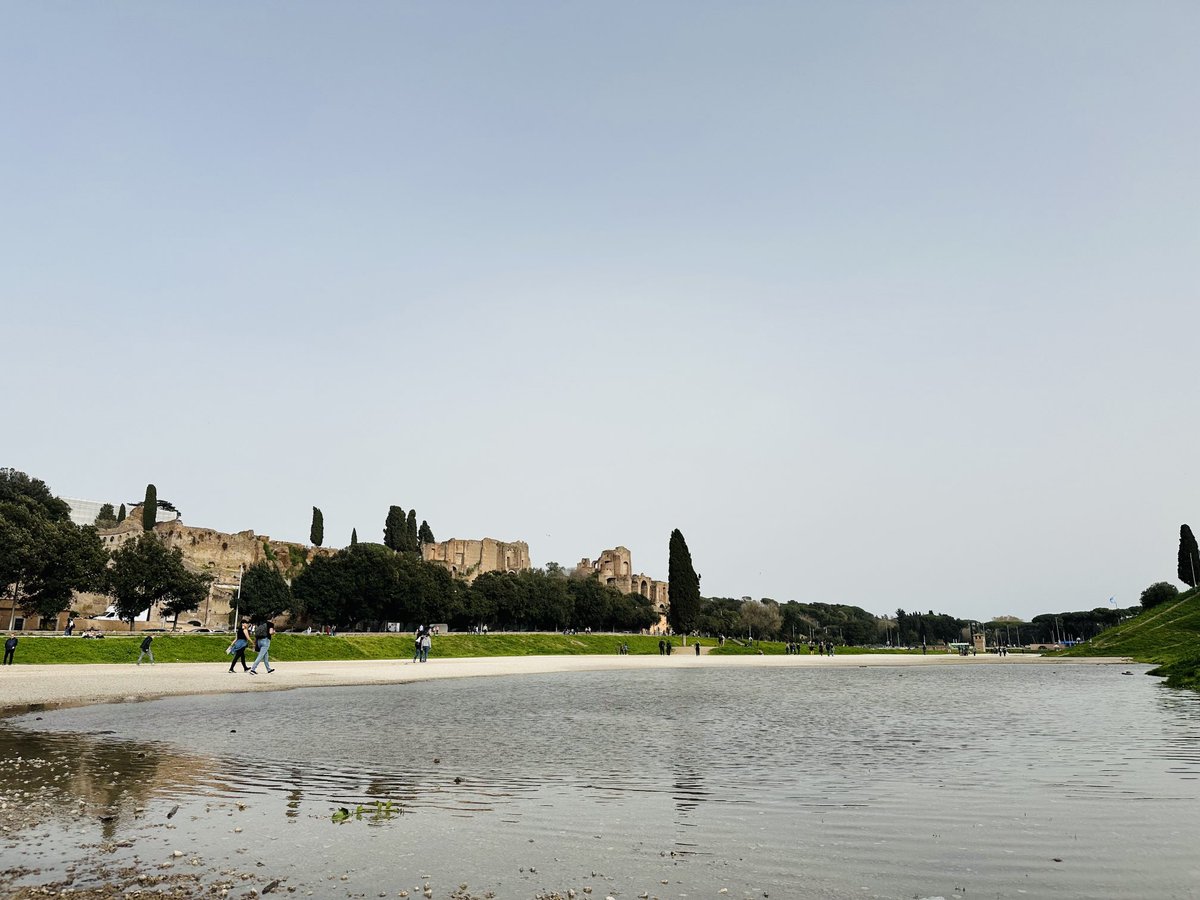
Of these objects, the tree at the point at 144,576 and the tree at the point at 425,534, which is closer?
the tree at the point at 144,576

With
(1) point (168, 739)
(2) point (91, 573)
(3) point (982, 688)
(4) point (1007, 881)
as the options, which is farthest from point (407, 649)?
(4) point (1007, 881)

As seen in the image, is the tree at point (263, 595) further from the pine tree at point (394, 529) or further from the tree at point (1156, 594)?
the tree at point (1156, 594)

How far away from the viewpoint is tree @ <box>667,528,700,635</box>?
120m

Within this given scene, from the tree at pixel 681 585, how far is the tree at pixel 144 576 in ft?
209

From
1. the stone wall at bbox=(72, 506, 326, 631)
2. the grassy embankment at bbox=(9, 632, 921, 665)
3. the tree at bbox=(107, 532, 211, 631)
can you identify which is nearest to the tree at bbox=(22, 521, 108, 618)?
the grassy embankment at bbox=(9, 632, 921, 665)

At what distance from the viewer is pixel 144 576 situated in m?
78.8

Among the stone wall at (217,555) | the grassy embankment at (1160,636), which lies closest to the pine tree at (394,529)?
the stone wall at (217,555)

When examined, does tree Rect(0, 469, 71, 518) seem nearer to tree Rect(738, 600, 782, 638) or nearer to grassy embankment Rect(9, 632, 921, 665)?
grassy embankment Rect(9, 632, 921, 665)

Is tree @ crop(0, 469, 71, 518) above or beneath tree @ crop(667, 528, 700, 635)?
above

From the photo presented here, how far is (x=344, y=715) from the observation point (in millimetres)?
22688

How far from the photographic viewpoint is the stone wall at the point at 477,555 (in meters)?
168

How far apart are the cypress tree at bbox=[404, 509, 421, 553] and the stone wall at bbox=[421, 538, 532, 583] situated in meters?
9.89

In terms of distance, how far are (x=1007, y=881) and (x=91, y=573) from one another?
7966 centimetres

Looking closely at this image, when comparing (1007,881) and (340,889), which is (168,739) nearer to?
(340,889)
